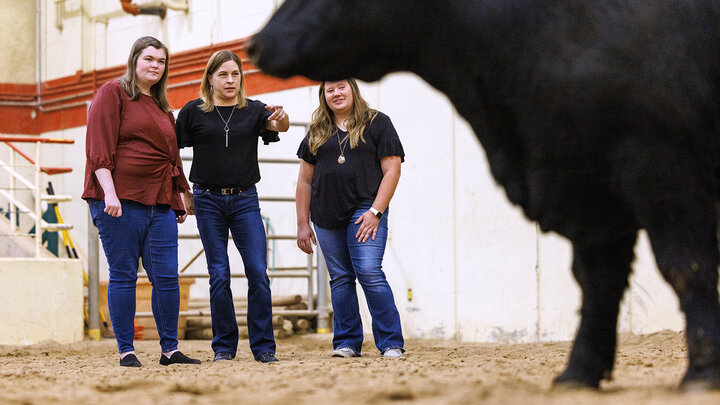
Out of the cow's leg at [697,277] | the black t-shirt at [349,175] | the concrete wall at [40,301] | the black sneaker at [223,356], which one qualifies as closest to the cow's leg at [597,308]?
the cow's leg at [697,277]

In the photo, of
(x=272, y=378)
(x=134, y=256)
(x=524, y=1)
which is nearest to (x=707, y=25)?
(x=524, y=1)

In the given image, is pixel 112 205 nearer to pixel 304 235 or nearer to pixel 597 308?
pixel 304 235

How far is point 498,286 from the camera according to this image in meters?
7.12

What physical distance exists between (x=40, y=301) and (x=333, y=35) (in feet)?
18.1

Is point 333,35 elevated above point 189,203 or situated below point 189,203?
above

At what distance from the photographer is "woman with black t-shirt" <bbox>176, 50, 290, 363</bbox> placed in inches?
178

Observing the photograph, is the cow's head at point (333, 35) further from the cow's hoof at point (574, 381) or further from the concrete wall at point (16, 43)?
the concrete wall at point (16, 43)

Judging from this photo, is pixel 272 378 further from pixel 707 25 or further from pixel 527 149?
pixel 707 25

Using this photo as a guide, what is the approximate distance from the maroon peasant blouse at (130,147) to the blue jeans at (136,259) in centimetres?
7

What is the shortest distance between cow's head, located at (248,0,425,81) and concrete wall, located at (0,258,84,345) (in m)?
5.33

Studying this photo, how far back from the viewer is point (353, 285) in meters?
4.80

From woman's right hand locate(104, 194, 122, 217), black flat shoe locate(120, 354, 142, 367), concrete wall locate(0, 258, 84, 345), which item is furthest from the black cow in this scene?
concrete wall locate(0, 258, 84, 345)

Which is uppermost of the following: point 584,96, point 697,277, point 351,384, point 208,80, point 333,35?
point 208,80

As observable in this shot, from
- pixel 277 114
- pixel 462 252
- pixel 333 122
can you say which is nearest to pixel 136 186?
pixel 277 114
